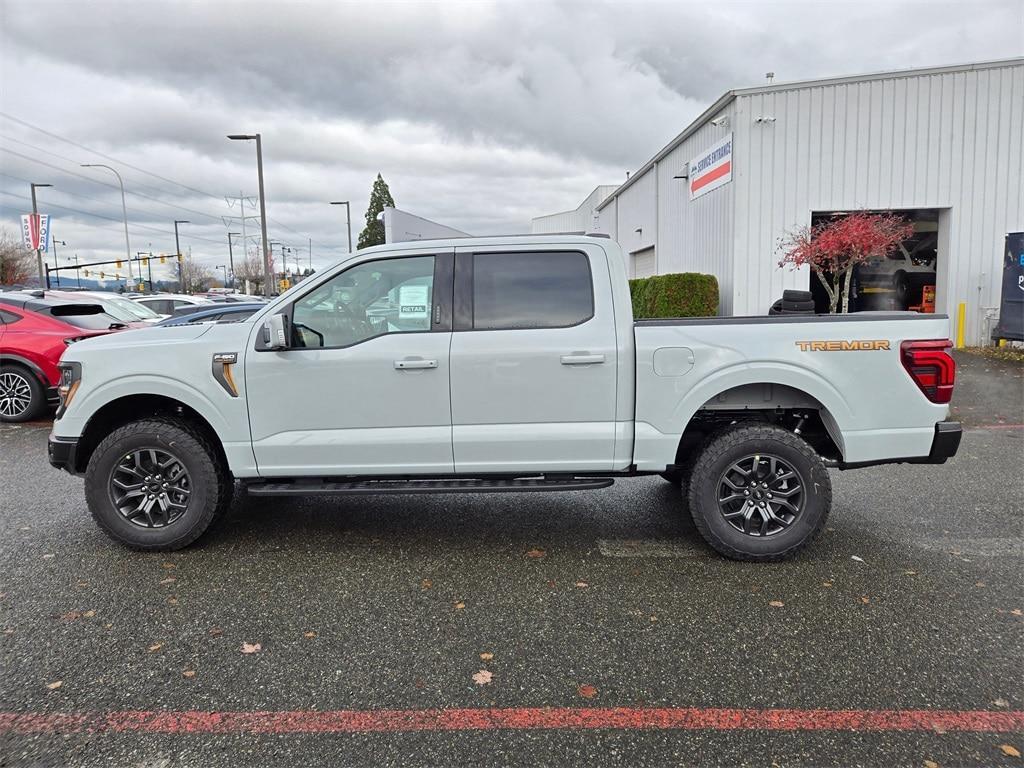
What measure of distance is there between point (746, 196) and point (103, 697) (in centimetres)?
1468

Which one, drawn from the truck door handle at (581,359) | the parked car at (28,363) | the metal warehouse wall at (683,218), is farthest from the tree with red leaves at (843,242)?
the parked car at (28,363)

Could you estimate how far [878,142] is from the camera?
14.4 metres

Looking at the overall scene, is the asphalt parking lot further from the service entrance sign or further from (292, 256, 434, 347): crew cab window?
the service entrance sign

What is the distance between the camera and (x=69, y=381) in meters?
4.37

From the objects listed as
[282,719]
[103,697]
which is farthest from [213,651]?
[282,719]

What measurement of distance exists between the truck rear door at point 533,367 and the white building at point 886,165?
11.6m

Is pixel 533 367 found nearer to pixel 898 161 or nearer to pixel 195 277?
pixel 898 161

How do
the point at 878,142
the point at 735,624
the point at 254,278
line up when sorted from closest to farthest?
the point at 735,624
the point at 878,142
the point at 254,278

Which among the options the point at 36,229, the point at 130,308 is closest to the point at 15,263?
the point at 36,229

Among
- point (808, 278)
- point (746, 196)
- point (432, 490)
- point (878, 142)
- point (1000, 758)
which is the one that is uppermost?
point (878, 142)

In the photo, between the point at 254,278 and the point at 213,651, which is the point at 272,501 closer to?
the point at 213,651

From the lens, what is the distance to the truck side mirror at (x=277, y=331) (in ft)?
13.2

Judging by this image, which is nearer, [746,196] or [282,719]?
[282,719]

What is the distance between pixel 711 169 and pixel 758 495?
13.7 metres
